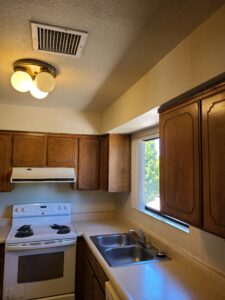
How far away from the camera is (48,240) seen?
2414mm

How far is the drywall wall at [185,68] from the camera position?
3.43ft

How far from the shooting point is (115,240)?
8.04ft

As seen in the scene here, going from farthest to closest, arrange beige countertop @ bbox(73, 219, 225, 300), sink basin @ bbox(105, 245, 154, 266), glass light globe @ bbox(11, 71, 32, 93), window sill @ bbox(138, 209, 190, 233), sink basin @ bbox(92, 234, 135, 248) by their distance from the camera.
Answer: sink basin @ bbox(92, 234, 135, 248)
sink basin @ bbox(105, 245, 154, 266)
window sill @ bbox(138, 209, 190, 233)
glass light globe @ bbox(11, 71, 32, 93)
beige countertop @ bbox(73, 219, 225, 300)

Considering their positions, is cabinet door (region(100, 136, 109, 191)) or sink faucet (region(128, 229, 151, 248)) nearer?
sink faucet (region(128, 229, 151, 248))

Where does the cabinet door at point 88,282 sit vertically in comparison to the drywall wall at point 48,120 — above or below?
below

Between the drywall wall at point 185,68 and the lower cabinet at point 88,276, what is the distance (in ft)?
4.59

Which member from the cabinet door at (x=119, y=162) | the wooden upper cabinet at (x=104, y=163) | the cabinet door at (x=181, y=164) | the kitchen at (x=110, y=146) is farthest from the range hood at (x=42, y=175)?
the cabinet door at (x=181, y=164)

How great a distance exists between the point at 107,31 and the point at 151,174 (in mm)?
1686

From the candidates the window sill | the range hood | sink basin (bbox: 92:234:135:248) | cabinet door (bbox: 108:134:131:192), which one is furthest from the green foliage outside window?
the range hood

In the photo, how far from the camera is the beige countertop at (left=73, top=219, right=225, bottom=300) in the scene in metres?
1.32

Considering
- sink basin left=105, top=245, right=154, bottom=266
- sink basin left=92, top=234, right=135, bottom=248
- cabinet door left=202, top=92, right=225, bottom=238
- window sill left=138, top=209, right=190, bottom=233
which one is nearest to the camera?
cabinet door left=202, top=92, right=225, bottom=238

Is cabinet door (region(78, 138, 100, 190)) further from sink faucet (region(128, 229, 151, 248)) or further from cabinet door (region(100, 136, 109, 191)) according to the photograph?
sink faucet (region(128, 229, 151, 248))

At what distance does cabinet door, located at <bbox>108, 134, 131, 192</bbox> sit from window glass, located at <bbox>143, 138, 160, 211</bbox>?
11.5 inches

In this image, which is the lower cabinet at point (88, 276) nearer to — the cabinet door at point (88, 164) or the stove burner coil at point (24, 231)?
the stove burner coil at point (24, 231)
